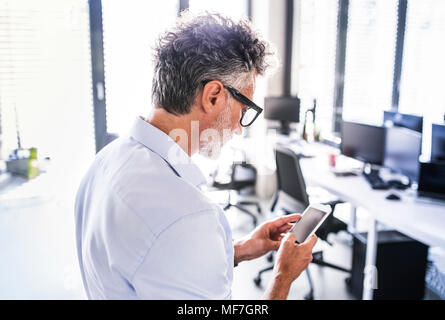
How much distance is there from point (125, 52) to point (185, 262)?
11.6 feet

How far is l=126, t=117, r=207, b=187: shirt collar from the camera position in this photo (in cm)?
82

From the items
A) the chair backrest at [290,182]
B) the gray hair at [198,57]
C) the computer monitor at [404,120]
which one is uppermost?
the gray hair at [198,57]

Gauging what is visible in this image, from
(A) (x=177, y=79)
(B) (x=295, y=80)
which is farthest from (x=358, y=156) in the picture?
(A) (x=177, y=79)

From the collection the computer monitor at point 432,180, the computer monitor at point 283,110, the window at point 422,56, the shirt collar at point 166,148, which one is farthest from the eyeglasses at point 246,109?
the window at point 422,56

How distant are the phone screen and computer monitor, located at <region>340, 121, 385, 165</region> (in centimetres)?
160

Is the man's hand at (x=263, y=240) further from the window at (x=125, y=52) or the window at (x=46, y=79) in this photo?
the window at (x=125, y=52)

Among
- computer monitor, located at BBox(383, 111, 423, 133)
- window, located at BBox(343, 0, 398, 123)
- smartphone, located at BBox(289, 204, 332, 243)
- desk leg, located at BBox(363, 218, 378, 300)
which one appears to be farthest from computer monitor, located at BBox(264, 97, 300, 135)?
smartphone, located at BBox(289, 204, 332, 243)

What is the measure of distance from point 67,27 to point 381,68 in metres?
3.51

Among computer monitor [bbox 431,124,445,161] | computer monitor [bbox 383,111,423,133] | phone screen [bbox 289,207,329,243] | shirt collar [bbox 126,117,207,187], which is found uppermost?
shirt collar [bbox 126,117,207,187]

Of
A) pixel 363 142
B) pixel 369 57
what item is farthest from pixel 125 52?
pixel 369 57

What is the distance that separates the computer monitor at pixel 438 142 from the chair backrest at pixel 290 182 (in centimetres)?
90

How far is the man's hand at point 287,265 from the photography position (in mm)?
905

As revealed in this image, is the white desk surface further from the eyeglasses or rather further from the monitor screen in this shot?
the monitor screen
